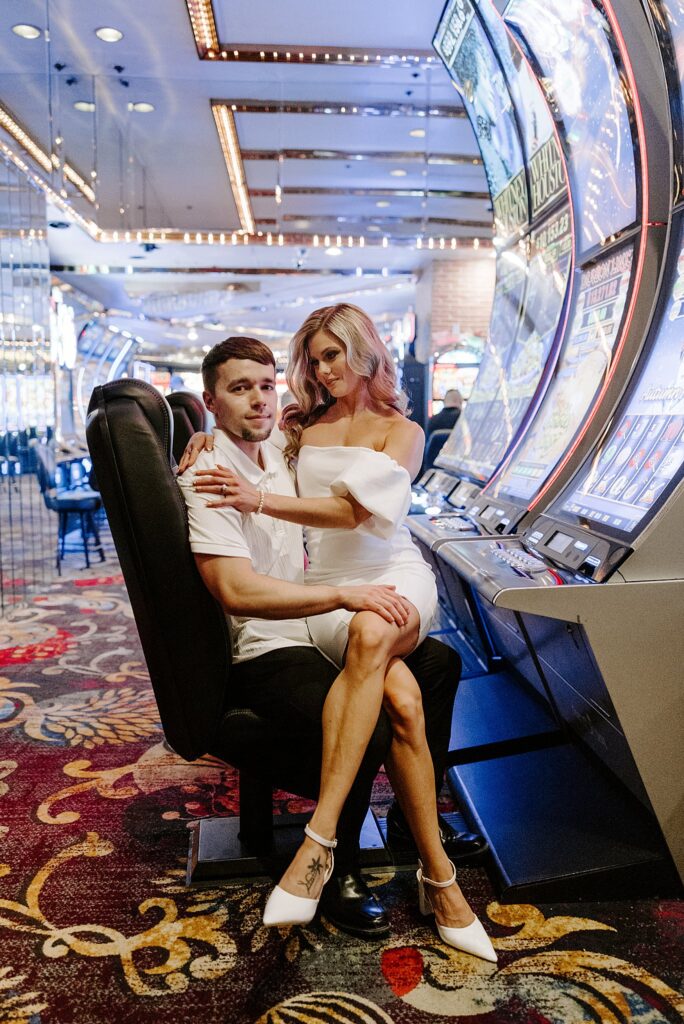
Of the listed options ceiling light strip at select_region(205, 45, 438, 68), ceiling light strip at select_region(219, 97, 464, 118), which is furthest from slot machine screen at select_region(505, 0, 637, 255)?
ceiling light strip at select_region(219, 97, 464, 118)

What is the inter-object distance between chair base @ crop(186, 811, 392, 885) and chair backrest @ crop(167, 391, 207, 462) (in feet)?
3.67

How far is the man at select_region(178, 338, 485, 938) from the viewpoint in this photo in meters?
1.60

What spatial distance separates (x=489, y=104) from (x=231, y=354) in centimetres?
204

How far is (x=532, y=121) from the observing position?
279 cm

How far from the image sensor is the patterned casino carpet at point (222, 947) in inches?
54.7

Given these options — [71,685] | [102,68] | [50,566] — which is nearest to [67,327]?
[102,68]

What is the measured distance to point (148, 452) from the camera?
5.05 feet

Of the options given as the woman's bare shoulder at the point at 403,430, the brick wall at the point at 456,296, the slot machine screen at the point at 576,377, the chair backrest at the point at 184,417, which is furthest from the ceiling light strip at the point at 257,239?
the woman's bare shoulder at the point at 403,430

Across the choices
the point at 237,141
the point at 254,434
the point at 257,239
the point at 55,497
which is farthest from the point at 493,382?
the point at 237,141

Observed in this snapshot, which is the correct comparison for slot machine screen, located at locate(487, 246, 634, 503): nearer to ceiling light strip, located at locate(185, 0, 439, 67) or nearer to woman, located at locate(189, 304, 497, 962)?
woman, located at locate(189, 304, 497, 962)

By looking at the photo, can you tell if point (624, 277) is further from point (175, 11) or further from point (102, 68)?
point (102, 68)

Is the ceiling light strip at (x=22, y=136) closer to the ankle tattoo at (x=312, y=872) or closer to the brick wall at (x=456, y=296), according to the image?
the brick wall at (x=456, y=296)

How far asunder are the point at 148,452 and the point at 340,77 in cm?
534

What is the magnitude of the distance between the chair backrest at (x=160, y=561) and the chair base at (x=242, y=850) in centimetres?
33
